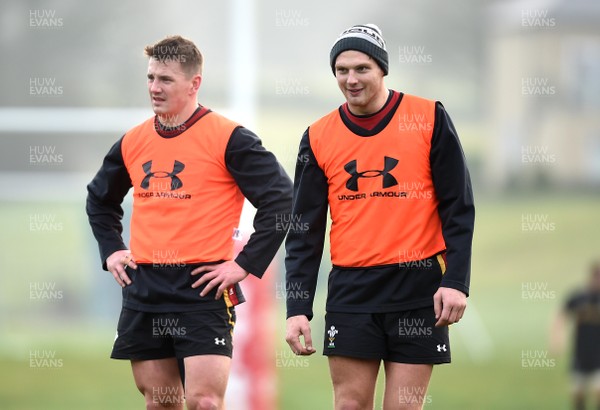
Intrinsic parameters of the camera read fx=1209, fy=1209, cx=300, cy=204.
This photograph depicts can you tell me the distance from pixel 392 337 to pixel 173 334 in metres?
0.98

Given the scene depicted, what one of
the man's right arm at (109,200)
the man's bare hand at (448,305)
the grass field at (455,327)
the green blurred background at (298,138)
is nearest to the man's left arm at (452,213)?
the man's bare hand at (448,305)

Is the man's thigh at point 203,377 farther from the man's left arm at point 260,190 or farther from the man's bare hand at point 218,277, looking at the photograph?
the man's left arm at point 260,190

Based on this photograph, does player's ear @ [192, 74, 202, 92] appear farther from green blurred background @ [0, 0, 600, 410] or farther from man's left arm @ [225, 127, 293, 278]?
green blurred background @ [0, 0, 600, 410]

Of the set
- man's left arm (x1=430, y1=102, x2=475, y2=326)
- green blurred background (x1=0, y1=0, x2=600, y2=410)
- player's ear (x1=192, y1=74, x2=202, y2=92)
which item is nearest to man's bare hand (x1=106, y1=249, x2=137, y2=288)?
player's ear (x1=192, y1=74, x2=202, y2=92)

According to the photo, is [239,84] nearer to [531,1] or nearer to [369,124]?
[369,124]

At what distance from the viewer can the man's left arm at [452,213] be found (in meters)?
4.37

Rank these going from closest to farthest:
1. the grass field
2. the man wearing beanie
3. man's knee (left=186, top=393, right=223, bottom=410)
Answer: the man wearing beanie
man's knee (left=186, top=393, right=223, bottom=410)
the grass field

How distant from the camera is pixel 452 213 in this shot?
4477 mm

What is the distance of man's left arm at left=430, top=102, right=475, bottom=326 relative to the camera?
437cm

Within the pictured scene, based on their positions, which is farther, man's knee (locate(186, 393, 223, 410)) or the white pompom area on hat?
man's knee (locate(186, 393, 223, 410))

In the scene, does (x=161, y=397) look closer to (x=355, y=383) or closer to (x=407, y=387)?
(x=355, y=383)

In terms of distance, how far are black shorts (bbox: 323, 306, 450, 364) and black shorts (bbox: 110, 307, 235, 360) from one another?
59cm

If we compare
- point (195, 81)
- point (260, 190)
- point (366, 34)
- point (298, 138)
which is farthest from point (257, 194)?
point (298, 138)

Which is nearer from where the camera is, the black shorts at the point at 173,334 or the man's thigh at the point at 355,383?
A: the man's thigh at the point at 355,383
